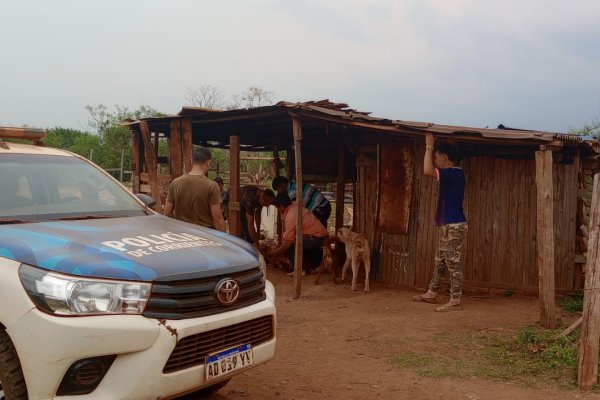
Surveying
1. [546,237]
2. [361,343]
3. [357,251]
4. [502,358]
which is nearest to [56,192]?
[361,343]

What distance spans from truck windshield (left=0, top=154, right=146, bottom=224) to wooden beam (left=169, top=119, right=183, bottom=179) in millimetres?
5838

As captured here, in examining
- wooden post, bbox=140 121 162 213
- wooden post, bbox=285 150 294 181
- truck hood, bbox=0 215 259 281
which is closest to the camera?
truck hood, bbox=0 215 259 281

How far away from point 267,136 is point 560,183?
595 centimetres

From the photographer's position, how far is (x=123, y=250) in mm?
3037

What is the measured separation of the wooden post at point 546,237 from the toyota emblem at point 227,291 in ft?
13.6

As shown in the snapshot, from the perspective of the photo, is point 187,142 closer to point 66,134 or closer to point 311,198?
point 311,198

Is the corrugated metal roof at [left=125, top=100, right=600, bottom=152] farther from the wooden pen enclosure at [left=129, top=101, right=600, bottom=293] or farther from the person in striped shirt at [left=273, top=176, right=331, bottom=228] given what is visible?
the person in striped shirt at [left=273, top=176, right=331, bottom=228]

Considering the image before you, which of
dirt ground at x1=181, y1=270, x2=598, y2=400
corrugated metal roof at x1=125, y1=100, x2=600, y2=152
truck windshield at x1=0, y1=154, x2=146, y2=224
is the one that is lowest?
dirt ground at x1=181, y1=270, x2=598, y2=400

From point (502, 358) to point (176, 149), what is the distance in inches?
272

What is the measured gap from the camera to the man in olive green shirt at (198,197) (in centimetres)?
581

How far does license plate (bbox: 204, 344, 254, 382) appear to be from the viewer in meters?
3.08

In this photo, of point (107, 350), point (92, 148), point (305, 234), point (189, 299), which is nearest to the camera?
point (107, 350)

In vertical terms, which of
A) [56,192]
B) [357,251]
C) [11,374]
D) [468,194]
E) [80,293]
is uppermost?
[56,192]

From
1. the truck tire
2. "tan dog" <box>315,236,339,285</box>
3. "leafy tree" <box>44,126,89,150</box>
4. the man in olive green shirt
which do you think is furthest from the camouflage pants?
"leafy tree" <box>44,126,89,150</box>
